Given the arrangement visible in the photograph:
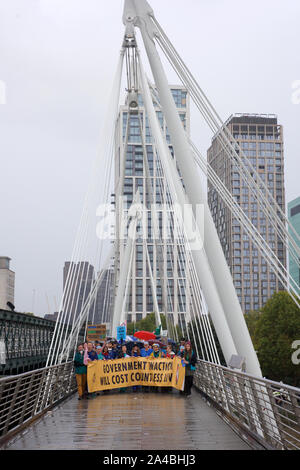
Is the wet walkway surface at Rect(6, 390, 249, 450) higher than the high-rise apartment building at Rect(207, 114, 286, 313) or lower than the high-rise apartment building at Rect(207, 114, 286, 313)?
lower

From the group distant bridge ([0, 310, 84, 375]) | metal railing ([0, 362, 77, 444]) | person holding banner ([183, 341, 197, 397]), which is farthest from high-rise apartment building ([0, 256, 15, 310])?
person holding banner ([183, 341, 197, 397])

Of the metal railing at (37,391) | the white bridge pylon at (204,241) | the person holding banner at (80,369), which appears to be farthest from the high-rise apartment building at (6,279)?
the white bridge pylon at (204,241)

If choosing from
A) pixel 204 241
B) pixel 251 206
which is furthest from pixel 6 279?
pixel 204 241

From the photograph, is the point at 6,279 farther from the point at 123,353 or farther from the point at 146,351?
the point at 123,353

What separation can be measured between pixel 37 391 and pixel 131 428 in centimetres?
338

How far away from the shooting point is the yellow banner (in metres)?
18.4

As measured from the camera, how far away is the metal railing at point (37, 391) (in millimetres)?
11227

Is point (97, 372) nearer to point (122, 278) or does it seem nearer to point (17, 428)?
point (17, 428)

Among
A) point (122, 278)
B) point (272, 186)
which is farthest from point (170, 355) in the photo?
point (272, 186)

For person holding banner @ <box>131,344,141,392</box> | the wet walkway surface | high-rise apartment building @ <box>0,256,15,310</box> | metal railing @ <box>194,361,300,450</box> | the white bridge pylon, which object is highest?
high-rise apartment building @ <box>0,256,15,310</box>

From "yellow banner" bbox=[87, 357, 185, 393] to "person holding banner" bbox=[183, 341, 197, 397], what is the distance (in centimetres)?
26

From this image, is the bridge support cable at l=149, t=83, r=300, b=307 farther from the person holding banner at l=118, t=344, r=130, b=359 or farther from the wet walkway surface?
the person holding banner at l=118, t=344, r=130, b=359

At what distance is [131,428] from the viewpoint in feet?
36.5
